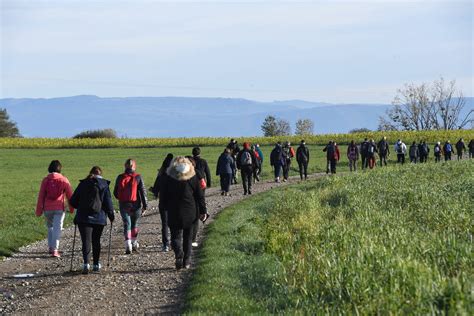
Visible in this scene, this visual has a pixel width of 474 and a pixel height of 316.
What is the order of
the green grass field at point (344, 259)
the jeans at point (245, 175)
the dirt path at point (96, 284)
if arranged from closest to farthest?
the green grass field at point (344, 259) < the dirt path at point (96, 284) < the jeans at point (245, 175)

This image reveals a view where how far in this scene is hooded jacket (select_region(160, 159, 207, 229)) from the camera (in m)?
13.7

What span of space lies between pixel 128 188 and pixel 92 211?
2.01 m

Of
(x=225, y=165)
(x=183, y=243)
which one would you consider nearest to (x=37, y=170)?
(x=225, y=165)

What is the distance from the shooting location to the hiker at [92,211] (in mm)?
13891

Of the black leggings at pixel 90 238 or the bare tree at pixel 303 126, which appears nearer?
the black leggings at pixel 90 238

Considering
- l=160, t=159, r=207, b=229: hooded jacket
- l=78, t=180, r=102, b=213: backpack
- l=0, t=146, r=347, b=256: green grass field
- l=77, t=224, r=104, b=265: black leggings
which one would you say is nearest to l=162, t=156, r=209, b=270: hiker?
l=160, t=159, r=207, b=229: hooded jacket

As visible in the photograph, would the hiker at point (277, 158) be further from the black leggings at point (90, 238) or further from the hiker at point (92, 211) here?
the black leggings at point (90, 238)

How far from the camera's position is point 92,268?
14211mm

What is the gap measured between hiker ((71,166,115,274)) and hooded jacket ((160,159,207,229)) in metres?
1.08

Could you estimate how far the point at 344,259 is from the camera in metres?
10.7

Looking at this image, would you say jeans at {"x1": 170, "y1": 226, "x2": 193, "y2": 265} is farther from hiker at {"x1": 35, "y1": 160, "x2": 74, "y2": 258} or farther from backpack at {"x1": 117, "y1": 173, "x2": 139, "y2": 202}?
hiker at {"x1": 35, "y1": 160, "x2": 74, "y2": 258}

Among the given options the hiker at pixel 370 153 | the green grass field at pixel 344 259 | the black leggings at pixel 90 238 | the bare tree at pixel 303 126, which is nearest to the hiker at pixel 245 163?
the green grass field at pixel 344 259

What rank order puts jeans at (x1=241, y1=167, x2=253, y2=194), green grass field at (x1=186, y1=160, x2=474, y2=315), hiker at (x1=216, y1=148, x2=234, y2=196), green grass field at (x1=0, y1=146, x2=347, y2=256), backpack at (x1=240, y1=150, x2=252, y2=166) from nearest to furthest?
green grass field at (x1=186, y1=160, x2=474, y2=315)
green grass field at (x1=0, y1=146, x2=347, y2=256)
hiker at (x1=216, y1=148, x2=234, y2=196)
backpack at (x1=240, y1=150, x2=252, y2=166)
jeans at (x1=241, y1=167, x2=253, y2=194)

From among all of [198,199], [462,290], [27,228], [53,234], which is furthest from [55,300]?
[27,228]
